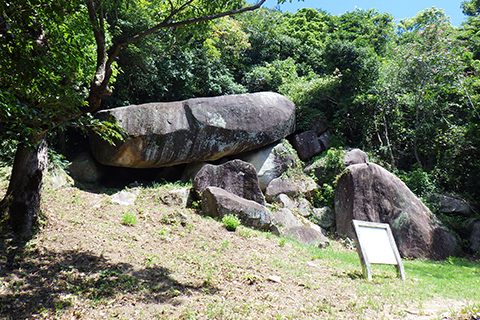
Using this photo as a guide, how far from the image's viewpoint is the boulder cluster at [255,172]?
9.47 meters

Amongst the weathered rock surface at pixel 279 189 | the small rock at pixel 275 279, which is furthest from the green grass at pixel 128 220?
the weathered rock surface at pixel 279 189

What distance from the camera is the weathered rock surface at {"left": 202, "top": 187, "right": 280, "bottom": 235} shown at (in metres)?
8.33

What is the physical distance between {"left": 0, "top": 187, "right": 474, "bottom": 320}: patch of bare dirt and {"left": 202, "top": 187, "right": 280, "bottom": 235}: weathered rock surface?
3.53 feet

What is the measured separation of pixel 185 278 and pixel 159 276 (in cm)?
40

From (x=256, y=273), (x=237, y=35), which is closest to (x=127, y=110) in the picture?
(x=256, y=273)

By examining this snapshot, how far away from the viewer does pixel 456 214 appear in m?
11.1

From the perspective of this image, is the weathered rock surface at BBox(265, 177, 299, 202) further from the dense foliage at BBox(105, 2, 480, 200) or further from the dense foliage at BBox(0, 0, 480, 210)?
the dense foliage at BBox(0, 0, 480, 210)

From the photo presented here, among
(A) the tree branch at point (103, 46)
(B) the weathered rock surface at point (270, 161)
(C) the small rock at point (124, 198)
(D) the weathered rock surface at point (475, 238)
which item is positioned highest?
(A) the tree branch at point (103, 46)

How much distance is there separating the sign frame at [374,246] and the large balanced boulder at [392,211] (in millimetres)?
3994

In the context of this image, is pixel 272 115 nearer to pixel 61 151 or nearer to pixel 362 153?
pixel 362 153

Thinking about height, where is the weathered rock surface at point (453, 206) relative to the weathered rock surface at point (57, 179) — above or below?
below

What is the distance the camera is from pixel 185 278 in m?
4.93

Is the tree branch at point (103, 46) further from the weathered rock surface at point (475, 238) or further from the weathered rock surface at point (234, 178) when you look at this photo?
the weathered rock surface at point (475, 238)

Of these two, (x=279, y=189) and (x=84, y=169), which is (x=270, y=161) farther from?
(x=84, y=169)
